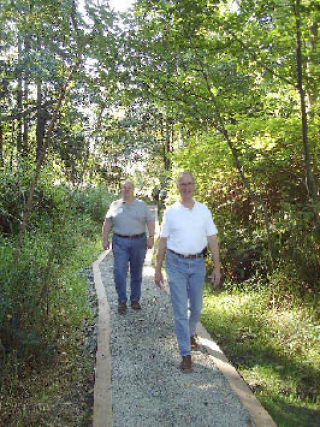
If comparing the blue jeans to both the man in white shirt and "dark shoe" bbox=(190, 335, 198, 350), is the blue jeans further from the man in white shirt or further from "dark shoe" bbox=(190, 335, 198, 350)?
"dark shoe" bbox=(190, 335, 198, 350)

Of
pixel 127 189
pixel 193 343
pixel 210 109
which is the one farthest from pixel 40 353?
pixel 210 109

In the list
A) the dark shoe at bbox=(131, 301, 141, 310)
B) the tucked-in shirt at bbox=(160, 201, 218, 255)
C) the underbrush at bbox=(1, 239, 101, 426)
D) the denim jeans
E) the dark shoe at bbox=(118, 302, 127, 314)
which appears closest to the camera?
the underbrush at bbox=(1, 239, 101, 426)

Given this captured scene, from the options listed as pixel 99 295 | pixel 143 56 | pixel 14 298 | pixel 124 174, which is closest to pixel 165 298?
pixel 99 295

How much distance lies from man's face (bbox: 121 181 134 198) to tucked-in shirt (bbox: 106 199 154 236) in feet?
0.38

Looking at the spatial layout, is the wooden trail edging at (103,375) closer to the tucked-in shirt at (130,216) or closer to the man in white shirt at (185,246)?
the man in white shirt at (185,246)

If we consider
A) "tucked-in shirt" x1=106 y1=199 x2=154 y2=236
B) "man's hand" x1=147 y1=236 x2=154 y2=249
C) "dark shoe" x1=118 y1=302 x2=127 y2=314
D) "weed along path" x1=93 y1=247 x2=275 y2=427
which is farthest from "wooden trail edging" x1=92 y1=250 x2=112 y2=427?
"tucked-in shirt" x1=106 y1=199 x2=154 y2=236

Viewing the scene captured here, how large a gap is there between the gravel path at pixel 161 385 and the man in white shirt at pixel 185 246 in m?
0.27

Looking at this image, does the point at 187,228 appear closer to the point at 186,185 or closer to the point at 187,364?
the point at 186,185

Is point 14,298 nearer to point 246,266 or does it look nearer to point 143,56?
point 143,56

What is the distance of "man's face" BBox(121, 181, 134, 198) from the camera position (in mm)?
5895

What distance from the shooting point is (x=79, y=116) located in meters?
4.88

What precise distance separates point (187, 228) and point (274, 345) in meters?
1.98

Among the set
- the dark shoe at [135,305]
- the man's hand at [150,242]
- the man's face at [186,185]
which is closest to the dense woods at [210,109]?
the man's face at [186,185]

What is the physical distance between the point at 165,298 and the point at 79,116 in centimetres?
377
